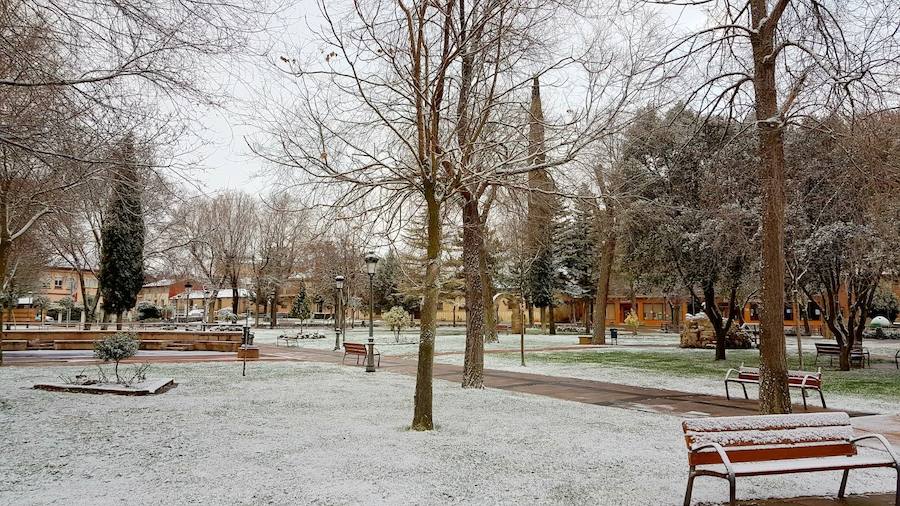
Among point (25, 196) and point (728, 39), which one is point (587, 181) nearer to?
point (728, 39)

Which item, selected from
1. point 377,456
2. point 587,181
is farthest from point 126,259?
point 377,456

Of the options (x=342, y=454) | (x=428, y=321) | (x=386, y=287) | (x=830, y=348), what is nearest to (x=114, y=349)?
(x=428, y=321)

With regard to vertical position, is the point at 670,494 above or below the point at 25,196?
below

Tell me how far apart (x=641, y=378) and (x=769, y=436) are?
38.7 ft

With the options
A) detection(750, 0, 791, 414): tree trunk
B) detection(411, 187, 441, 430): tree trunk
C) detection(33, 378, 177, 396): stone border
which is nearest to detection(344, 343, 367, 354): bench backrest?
detection(33, 378, 177, 396): stone border

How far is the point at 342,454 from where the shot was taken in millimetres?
6688

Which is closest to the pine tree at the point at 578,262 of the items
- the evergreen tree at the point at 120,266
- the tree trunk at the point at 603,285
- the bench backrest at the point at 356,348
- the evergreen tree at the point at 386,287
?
the tree trunk at the point at 603,285

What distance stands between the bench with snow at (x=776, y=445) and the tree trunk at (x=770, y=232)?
3015 millimetres

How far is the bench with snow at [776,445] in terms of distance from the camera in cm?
511

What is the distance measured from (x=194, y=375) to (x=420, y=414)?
373 inches

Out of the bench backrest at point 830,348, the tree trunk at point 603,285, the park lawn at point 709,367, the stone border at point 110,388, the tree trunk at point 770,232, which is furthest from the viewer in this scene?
the tree trunk at point 603,285

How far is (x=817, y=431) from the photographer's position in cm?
551

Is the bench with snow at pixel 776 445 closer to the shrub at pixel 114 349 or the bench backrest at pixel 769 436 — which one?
the bench backrest at pixel 769 436

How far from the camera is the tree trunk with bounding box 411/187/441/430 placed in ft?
26.7
